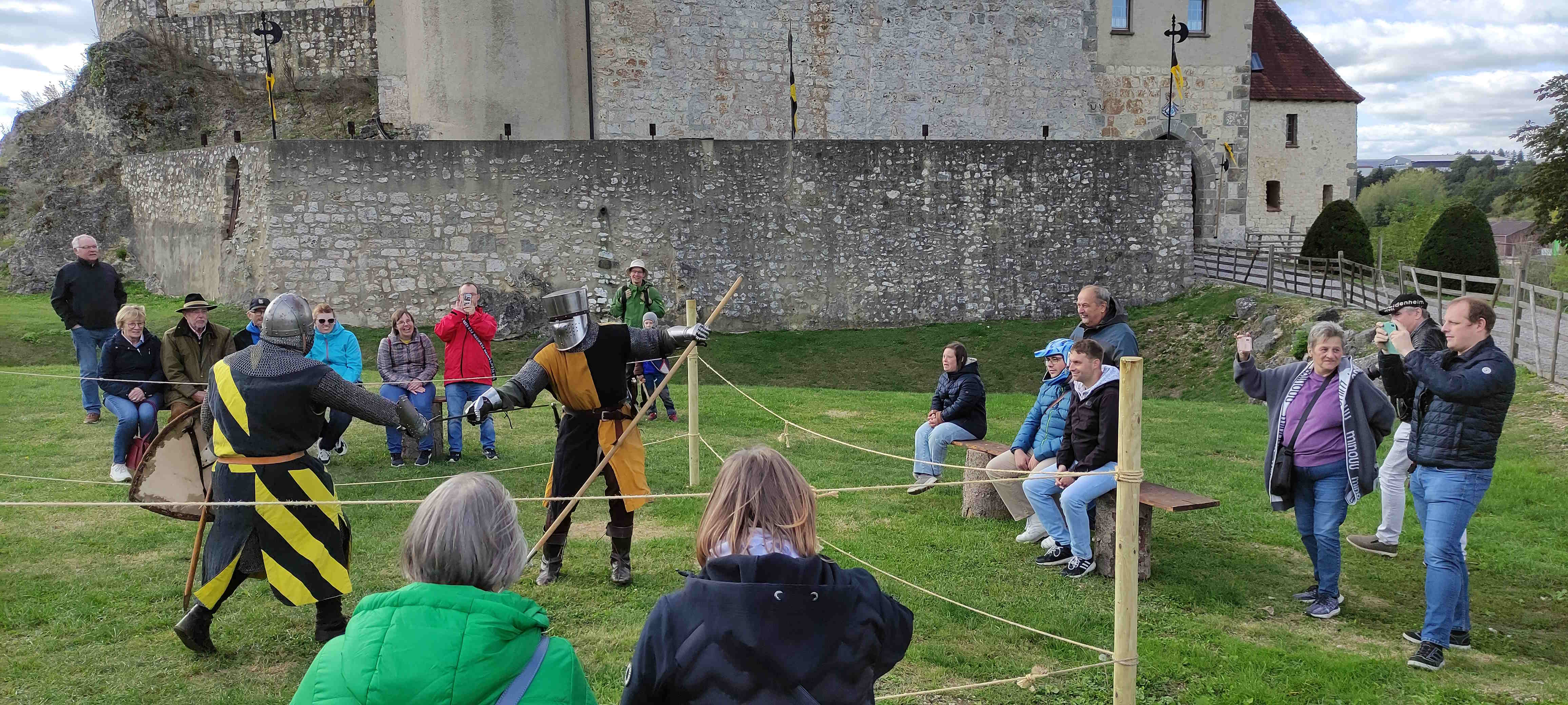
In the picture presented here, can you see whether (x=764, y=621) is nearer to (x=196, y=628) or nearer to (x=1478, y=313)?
(x=196, y=628)

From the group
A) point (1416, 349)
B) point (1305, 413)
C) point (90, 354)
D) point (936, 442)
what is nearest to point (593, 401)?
point (936, 442)

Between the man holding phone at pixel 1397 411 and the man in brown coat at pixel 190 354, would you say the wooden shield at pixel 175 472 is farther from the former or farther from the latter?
the man holding phone at pixel 1397 411

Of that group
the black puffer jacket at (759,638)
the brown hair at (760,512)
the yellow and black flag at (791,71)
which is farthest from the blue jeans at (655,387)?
the yellow and black flag at (791,71)

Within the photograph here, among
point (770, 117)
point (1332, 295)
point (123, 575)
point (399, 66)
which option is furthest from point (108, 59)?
point (1332, 295)

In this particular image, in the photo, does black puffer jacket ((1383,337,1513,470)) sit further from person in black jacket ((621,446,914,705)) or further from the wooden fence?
the wooden fence

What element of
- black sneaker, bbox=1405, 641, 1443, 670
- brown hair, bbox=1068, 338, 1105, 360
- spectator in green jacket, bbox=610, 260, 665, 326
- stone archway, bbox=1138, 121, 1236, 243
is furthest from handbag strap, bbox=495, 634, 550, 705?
stone archway, bbox=1138, 121, 1236, 243

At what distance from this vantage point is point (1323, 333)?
16.0 ft

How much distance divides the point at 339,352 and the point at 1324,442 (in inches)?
275

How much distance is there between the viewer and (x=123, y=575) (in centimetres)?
534

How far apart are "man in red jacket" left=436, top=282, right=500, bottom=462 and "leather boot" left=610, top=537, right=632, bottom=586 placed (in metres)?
3.35

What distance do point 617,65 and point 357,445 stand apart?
15892mm

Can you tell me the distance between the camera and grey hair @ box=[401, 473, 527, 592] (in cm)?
211

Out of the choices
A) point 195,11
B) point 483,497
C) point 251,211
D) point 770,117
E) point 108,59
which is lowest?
point 483,497

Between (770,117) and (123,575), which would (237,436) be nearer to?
(123,575)
